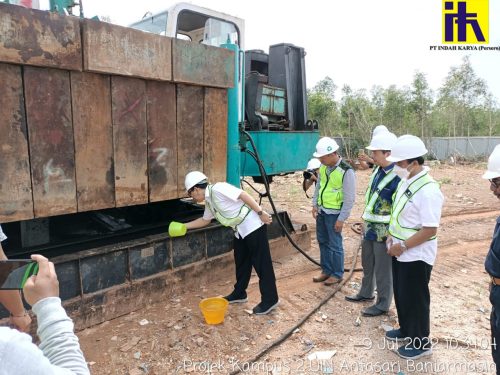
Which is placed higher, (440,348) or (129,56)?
(129,56)

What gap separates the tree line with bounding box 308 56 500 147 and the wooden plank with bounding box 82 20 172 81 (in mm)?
19607

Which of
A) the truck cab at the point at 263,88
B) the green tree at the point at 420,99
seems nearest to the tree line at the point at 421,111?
the green tree at the point at 420,99

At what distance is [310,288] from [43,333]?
359 cm

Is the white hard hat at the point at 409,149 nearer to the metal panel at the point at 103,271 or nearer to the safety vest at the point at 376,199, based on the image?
the safety vest at the point at 376,199

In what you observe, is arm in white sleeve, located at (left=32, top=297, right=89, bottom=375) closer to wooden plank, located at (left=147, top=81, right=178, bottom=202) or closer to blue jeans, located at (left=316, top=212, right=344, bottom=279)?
wooden plank, located at (left=147, top=81, right=178, bottom=202)

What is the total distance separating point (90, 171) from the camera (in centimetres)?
328

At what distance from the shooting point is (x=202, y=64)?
3.82 m

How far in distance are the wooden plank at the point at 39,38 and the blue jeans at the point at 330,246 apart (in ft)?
9.63

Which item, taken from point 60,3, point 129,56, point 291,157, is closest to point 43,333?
Answer: point 129,56

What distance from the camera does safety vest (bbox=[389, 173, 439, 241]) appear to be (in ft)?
9.33

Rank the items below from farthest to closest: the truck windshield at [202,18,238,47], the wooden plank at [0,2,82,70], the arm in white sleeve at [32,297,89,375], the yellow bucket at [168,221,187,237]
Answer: the truck windshield at [202,18,238,47]
the yellow bucket at [168,221,187,237]
the wooden plank at [0,2,82,70]
the arm in white sleeve at [32,297,89,375]

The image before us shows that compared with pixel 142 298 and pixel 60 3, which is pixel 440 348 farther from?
pixel 60 3

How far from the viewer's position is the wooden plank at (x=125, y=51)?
9.98ft

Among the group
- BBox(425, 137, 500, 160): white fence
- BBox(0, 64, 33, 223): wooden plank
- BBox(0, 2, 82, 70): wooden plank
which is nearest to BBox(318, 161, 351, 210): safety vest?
BBox(0, 2, 82, 70): wooden plank
